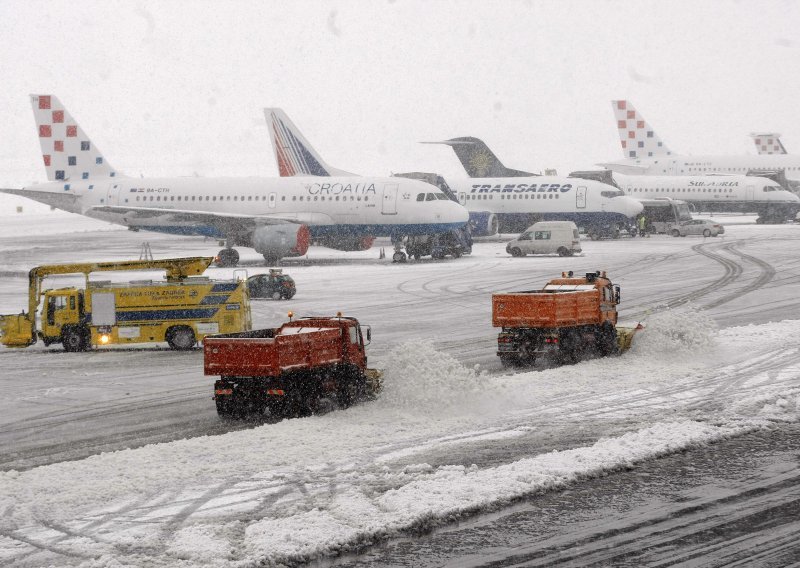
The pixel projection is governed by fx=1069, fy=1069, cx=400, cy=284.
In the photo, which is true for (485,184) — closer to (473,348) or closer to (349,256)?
(349,256)

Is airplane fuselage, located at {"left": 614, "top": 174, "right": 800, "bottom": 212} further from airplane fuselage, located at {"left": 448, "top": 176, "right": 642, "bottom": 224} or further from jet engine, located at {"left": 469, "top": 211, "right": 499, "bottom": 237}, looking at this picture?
jet engine, located at {"left": 469, "top": 211, "right": 499, "bottom": 237}

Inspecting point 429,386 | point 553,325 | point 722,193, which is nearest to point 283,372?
point 429,386

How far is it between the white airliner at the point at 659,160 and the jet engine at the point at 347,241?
62453 mm

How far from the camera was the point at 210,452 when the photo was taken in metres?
16.7

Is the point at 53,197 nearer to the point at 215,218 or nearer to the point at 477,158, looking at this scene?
the point at 215,218

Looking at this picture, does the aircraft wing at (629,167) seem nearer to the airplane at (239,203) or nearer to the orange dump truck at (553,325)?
the airplane at (239,203)

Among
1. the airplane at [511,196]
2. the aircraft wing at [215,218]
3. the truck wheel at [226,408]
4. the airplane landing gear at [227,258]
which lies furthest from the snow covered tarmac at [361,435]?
the airplane at [511,196]

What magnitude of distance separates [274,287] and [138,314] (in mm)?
12020

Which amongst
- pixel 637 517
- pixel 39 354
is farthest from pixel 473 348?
pixel 637 517

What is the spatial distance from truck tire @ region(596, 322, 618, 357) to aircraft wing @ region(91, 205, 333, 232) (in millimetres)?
33096

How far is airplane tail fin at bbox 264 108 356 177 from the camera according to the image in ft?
237

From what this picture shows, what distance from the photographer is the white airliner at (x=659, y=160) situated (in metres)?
115

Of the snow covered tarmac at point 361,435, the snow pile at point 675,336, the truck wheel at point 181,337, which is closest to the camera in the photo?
the snow covered tarmac at point 361,435

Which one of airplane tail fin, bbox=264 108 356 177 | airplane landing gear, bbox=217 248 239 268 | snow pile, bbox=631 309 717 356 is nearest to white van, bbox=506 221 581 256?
airplane landing gear, bbox=217 248 239 268
